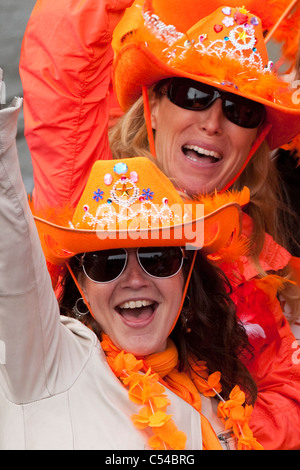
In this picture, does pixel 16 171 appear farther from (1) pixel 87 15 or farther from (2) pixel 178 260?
(1) pixel 87 15

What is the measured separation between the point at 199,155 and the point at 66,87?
1.65 ft

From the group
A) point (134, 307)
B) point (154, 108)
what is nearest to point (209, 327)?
point (134, 307)

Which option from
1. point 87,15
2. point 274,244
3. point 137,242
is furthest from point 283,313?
point 87,15

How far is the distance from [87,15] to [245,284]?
102cm

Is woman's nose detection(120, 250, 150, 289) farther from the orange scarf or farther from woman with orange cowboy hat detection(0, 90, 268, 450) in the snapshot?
the orange scarf

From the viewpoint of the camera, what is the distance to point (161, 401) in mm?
2000

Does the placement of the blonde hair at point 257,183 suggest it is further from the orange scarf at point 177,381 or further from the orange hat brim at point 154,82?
the orange scarf at point 177,381

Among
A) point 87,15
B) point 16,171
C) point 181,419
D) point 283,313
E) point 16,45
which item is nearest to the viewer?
point 16,171

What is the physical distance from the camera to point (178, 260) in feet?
7.07

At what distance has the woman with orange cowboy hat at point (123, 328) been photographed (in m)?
1.75

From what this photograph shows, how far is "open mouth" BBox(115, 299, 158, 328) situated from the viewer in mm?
2107

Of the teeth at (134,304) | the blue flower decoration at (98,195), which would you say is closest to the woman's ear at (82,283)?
the teeth at (134,304)

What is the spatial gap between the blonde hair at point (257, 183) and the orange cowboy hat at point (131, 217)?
72 cm

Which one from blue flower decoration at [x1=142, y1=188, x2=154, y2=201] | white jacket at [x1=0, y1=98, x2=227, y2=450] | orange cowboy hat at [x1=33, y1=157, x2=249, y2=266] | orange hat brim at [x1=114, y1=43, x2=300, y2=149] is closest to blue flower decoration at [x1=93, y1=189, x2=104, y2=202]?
orange cowboy hat at [x1=33, y1=157, x2=249, y2=266]
